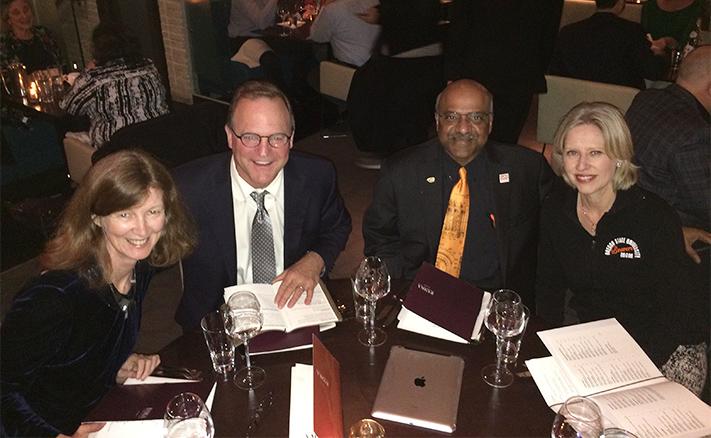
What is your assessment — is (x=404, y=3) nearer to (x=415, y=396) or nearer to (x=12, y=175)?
(x=12, y=175)

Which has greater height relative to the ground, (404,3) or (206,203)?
(404,3)

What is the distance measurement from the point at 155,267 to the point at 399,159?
113 cm

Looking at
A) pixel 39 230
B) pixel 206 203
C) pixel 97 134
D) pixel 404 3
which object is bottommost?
pixel 39 230

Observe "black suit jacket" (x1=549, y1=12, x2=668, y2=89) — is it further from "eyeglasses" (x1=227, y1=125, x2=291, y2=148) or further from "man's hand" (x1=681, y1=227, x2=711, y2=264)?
"eyeglasses" (x1=227, y1=125, x2=291, y2=148)

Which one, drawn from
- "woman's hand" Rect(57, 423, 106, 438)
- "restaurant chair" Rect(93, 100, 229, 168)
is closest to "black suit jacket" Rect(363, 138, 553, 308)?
"woman's hand" Rect(57, 423, 106, 438)

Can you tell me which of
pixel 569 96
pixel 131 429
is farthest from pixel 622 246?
pixel 569 96

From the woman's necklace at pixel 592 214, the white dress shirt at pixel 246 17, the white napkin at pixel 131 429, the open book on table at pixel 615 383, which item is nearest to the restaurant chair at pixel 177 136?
the white napkin at pixel 131 429

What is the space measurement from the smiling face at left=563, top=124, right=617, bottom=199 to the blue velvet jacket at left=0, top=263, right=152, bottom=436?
173 cm

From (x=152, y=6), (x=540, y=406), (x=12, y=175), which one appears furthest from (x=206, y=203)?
(x=152, y=6)

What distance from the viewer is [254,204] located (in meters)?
2.58

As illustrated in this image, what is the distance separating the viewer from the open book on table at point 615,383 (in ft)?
5.54

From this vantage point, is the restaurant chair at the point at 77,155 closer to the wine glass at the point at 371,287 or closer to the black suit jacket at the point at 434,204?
the black suit jacket at the point at 434,204

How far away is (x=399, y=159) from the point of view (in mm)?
2783

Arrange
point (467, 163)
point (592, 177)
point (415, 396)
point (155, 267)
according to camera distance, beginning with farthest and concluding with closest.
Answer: point (467, 163)
point (592, 177)
point (155, 267)
point (415, 396)
